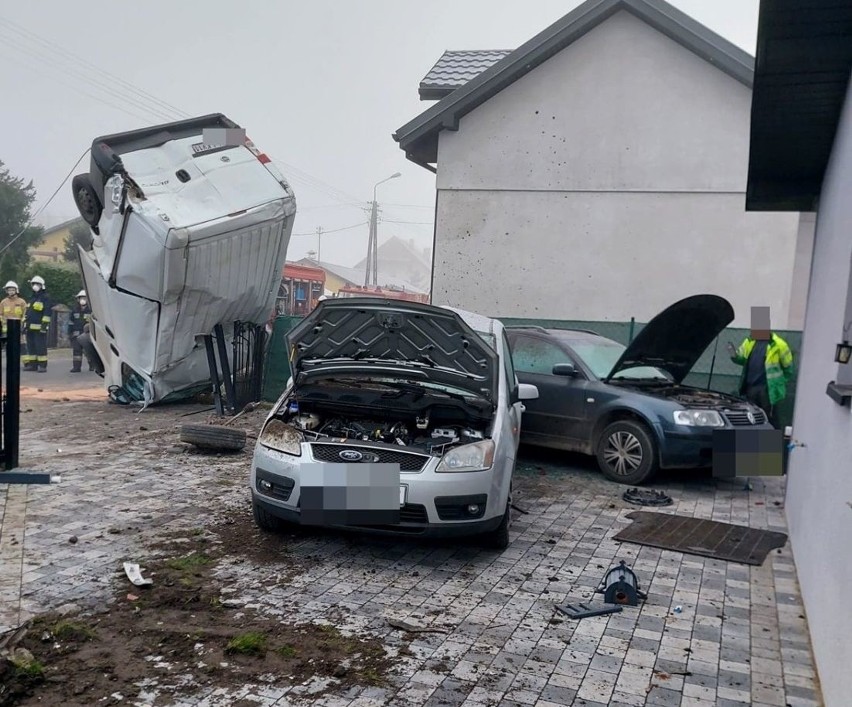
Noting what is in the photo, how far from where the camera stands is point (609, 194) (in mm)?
12703

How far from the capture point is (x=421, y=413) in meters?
5.26

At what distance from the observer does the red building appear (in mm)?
22477

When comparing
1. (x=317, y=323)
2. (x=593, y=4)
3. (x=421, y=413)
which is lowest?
(x=421, y=413)

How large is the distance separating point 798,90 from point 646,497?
398cm

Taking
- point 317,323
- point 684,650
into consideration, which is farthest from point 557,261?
point 684,650

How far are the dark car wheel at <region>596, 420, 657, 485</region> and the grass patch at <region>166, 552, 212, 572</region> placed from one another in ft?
15.5

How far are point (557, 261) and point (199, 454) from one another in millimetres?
7549

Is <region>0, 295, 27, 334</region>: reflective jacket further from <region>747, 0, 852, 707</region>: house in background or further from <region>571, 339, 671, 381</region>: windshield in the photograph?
<region>747, 0, 852, 707</region>: house in background

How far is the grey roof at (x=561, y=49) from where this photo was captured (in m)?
11.8

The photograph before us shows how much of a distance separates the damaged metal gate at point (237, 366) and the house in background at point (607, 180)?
3866 millimetres

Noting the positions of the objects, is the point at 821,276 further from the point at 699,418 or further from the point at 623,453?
the point at 623,453

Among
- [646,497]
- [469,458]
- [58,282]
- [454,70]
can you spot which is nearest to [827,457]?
[469,458]

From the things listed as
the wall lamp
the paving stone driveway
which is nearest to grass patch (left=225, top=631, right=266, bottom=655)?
the paving stone driveway

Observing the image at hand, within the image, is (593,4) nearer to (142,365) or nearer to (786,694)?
(142,365)
